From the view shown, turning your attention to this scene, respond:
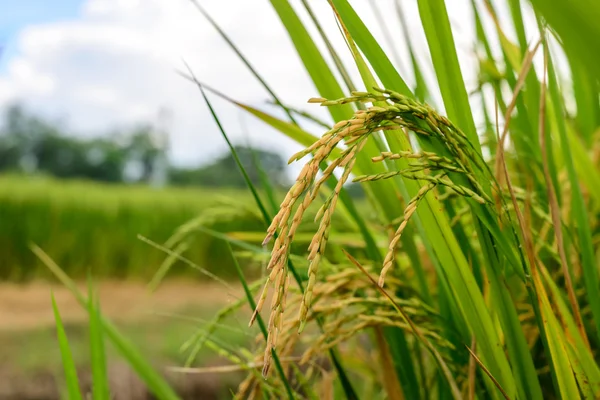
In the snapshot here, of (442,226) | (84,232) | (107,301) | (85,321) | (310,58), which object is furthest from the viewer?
(84,232)

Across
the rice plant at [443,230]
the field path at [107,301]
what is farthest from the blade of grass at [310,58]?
the field path at [107,301]

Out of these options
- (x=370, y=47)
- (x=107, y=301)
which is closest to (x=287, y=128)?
(x=370, y=47)

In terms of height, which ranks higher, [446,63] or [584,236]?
[446,63]

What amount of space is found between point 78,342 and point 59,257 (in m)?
2.33

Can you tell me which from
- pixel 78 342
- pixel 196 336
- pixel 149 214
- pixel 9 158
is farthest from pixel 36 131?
pixel 196 336

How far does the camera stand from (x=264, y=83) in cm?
50

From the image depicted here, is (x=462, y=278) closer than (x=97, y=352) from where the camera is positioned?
Yes

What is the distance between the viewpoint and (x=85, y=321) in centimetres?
465

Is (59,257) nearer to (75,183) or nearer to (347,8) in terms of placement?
(75,183)

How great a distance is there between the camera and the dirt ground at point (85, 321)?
2.89 metres

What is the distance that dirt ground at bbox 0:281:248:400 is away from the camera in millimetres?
2893

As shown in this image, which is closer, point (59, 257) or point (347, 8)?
point (347, 8)

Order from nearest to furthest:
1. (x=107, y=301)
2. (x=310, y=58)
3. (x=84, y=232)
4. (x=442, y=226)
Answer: (x=442, y=226) → (x=310, y=58) → (x=107, y=301) → (x=84, y=232)

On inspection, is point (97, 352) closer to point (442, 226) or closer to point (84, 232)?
point (442, 226)
